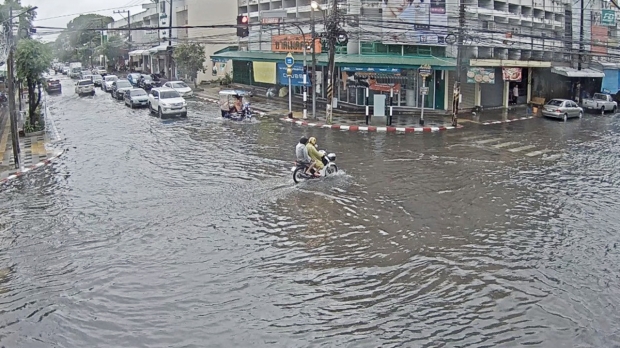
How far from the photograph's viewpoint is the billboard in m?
35.7

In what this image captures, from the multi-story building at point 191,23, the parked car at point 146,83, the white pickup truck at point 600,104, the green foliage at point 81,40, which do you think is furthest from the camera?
the green foliage at point 81,40

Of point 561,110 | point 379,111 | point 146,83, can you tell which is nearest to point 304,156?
point 379,111

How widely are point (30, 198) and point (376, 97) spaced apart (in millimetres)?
19753

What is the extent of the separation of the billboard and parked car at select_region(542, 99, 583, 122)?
25.5 feet

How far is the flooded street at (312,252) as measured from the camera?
346 inches

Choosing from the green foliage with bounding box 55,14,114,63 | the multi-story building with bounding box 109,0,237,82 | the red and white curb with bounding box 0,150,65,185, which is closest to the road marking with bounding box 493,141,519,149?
the red and white curb with bounding box 0,150,65,185

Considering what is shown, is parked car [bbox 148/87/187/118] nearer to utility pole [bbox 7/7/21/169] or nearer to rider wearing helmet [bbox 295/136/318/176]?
utility pole [bbox 7/7/21/169]

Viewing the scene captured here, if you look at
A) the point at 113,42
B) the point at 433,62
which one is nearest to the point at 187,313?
the point at 433,62

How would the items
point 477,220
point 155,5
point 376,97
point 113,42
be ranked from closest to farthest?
1. point 477,220
2. point 376,97
3. point 155,5
4. point 113,42

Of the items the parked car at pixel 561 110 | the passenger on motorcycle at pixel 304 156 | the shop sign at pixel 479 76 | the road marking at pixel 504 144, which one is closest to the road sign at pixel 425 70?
the shop sign at pixel 479 76

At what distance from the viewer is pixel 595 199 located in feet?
54.1

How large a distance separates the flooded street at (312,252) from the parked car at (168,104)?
39.4 feet

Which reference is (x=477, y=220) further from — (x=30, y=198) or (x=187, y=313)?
(x=30, y=198)

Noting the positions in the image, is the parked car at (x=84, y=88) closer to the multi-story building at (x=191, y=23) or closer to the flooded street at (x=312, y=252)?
the multi-story building at (x=191, y=23)
